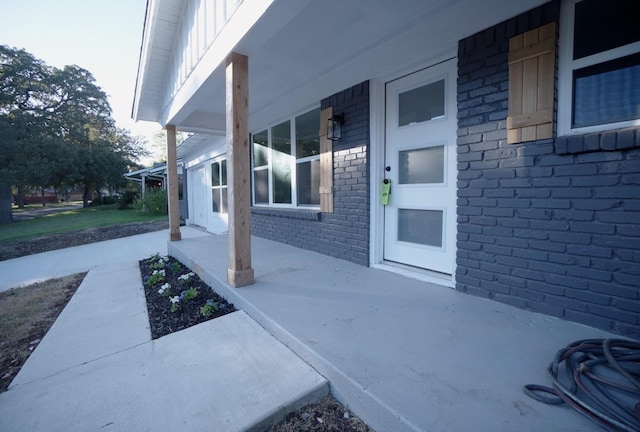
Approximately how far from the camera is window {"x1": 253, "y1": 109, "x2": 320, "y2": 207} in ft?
14.3

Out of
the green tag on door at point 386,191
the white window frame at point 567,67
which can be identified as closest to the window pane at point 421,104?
the green tag on door at point 386,191

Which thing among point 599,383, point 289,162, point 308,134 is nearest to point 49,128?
point 289,162

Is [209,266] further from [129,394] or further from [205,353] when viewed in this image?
[129,394]

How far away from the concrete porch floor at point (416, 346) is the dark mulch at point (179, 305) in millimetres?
197

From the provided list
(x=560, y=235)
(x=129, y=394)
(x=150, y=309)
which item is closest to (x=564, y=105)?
(x=560, y=235)

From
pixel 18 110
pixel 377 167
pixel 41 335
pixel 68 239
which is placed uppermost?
pixel 18 110

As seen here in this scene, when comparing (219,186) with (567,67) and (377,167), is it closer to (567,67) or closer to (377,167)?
(377,167)

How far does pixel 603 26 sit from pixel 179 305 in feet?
12.9

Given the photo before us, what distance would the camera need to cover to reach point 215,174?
8578 mm

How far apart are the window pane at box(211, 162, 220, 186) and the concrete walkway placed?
6.04 metres

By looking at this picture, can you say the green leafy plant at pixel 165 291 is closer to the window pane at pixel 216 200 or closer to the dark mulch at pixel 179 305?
the dark mulch at pixel 179 305

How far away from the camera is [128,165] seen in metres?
22.6

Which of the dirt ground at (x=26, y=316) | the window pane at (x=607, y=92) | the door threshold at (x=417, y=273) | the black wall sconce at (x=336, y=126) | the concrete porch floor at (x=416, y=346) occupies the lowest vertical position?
the dirt ground at (x=26, y=316)

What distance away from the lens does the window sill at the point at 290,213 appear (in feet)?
13.4
